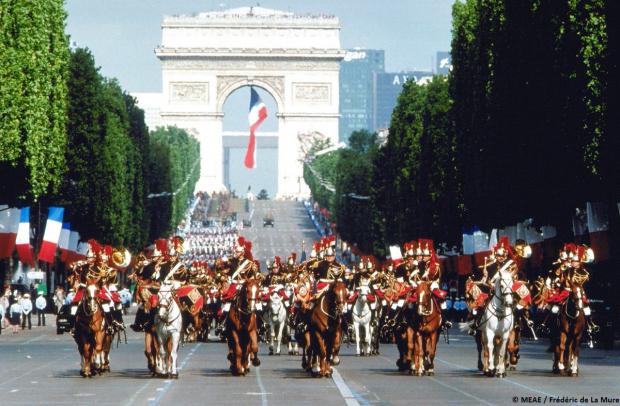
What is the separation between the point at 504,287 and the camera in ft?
126

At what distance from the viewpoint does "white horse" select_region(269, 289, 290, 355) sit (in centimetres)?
5262

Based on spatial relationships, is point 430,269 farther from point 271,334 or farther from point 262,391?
point 271,334

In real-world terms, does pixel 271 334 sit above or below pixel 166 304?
below

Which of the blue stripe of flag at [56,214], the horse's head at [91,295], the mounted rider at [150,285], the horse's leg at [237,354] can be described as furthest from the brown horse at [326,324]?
the blue stripe of flag at [56,214]

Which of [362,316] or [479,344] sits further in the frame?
[362,316]

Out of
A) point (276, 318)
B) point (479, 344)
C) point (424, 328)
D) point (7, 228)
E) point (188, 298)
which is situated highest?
point (7, 228)

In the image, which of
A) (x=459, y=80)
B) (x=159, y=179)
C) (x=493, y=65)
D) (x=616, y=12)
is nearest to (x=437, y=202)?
(x=459, y=80)

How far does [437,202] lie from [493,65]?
2699 centimetres

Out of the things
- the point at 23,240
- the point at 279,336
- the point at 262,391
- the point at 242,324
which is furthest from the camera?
the point at 23,240

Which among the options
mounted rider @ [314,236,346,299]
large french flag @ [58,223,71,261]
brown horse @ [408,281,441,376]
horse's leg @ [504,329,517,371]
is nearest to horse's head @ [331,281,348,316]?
mounted rider @ [314,236,346,299]

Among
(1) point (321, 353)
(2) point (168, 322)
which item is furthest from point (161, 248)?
(1) point (321, 353)

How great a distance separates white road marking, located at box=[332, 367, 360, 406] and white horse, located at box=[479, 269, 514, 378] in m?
2.90

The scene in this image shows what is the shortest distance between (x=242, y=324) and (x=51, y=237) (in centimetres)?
4556

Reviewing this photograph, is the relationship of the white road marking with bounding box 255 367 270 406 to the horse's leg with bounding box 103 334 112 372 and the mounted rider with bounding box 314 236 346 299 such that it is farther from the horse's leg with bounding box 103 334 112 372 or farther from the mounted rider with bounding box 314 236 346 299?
the horse's leg with bounding box 103 334 112 372
